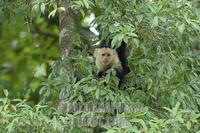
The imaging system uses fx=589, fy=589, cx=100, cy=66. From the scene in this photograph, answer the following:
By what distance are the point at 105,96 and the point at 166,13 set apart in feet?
1.75

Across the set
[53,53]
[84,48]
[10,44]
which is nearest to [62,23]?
[84,48]

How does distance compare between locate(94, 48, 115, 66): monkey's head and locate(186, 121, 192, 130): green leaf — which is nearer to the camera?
Result: locate(186, 121, 192, 130): green leaf

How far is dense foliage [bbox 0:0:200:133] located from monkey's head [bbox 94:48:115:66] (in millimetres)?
290

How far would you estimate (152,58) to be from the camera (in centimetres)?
326

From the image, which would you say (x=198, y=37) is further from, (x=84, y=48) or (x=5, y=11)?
(x=5, y=11)

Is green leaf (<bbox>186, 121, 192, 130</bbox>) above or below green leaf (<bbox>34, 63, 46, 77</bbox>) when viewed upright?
below

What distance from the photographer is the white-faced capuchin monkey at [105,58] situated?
146 inches

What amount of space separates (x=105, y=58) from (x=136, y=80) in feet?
1.90

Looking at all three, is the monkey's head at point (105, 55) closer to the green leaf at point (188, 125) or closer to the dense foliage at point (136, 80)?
the dense foliage at point (136, 80)

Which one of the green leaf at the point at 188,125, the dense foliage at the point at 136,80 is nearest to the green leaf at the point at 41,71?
the dense foliage at the point at 136,80

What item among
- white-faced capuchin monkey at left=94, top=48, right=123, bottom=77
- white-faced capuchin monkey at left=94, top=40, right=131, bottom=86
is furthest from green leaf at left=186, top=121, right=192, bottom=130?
white-faced capuchin monkey at left=94, top=48, right=123, bottom=77

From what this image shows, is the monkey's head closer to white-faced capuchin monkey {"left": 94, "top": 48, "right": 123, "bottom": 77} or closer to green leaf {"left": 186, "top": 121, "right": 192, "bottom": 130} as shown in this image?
white-faced capuchin monkey {"left": 94, "top": 48, "right": 123, "bottom": 77}

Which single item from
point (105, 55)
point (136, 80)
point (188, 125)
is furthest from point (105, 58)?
point (188, 125)

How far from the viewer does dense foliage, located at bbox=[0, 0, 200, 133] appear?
283 cm
